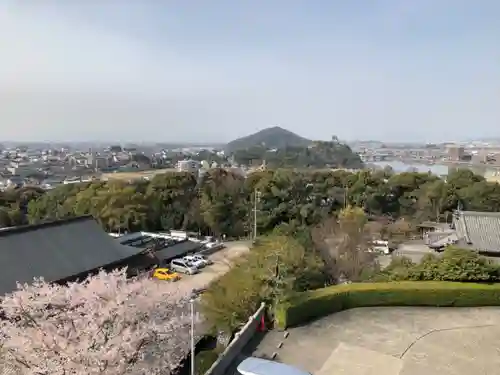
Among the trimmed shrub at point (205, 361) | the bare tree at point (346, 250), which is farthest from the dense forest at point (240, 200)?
the trimmed shrub at point (205, 361)

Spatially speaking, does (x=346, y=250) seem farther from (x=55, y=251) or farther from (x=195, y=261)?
(x=55, y=251)

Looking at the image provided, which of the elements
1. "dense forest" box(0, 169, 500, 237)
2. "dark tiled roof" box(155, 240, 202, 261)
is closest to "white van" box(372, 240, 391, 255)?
"dense forest" box(0, 169, 500, 237)

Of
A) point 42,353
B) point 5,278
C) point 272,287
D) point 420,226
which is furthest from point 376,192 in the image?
point 42,353

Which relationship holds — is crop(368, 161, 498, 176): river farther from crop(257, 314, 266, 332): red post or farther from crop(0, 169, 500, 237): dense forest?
crop(257, 314, 266, 332): red post

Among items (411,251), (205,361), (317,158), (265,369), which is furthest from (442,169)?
(265,369)

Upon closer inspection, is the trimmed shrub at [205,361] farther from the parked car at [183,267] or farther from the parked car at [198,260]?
the parked car at [198,260]
